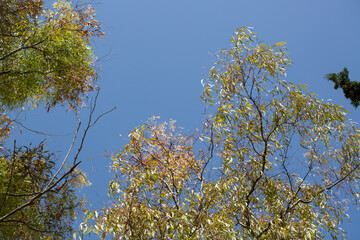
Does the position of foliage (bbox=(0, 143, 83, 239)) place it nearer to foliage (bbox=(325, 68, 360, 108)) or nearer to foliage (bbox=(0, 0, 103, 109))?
foliage (bbox=(0, 0, 103, 109))

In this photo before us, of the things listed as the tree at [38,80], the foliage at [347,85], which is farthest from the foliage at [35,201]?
the foliage at [347,85]

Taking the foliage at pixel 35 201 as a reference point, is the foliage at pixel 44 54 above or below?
above

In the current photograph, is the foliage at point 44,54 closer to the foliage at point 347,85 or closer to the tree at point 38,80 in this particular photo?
the tree at point 38,80

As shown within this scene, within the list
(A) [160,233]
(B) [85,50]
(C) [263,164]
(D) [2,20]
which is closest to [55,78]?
(B) [85,50]

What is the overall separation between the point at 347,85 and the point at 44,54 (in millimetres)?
4648

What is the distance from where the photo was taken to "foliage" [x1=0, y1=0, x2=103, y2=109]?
15.9ft

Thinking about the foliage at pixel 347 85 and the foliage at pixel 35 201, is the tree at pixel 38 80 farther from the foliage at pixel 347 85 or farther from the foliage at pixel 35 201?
the foliage at pixel 347 85

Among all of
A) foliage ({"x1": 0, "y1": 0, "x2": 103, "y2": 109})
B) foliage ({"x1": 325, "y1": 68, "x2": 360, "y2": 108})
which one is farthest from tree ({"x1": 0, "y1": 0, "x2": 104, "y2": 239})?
foliage ({"x1": 325, "y1": 68, "x2": 360, "y2": 108})

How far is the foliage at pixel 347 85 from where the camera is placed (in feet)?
16.3

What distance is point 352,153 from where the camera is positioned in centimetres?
437

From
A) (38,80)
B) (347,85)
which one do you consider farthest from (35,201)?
(347,85)

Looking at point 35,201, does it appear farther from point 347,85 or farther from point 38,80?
point 347,85

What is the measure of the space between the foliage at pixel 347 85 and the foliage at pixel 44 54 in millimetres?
4121

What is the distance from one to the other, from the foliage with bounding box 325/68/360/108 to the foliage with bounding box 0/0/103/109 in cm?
412
